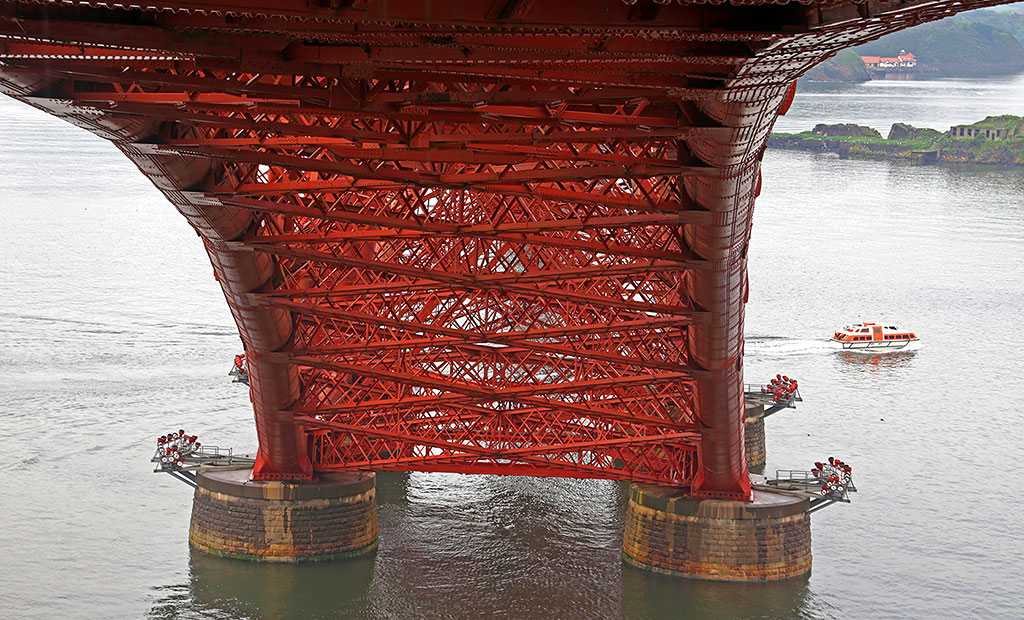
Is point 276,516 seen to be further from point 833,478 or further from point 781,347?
point 781,347

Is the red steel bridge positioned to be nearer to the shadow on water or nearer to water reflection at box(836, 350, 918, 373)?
the shadow on water

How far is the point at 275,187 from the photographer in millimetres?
25594

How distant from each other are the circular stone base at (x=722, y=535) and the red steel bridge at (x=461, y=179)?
0.65 m

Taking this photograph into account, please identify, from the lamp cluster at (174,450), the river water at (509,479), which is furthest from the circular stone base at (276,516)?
the lamp cluster at (174,450)

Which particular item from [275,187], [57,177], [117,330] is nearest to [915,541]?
[275,187]

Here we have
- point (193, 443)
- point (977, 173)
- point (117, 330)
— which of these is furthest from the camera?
point (977, 173)

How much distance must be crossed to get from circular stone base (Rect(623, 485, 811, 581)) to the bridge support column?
38.8 feet

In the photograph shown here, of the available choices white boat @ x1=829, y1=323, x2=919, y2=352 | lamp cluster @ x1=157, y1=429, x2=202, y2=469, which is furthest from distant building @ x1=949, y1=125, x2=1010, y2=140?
lamp cluster @ x1=157, y1=429, x2=202, y2=469

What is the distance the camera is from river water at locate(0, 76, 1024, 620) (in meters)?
38.2

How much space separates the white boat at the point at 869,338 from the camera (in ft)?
229

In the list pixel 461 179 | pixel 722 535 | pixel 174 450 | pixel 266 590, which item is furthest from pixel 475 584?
pixel 461 179

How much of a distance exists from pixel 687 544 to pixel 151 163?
65.7 feet

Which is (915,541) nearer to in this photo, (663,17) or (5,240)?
(663,17)

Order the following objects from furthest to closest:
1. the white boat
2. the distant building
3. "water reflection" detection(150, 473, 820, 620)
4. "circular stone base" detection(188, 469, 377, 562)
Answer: the distant building → the white boat → "circular stone base" detection(188, 469, 377, 562) → "water reflection" detection(150, 473, 820, 620)
